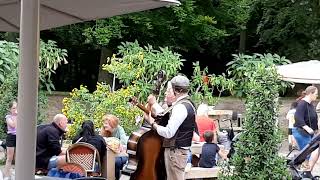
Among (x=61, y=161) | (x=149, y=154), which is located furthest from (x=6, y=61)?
(x=149, y=154)

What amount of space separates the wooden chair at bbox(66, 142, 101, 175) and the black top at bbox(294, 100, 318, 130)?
407cm

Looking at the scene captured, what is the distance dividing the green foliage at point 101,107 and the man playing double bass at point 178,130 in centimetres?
303

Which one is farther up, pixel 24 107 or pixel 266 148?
pixel 24 107

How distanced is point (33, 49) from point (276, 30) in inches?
924

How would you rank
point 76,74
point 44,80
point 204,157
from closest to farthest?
point 204,157, point 44,80, point 76,74

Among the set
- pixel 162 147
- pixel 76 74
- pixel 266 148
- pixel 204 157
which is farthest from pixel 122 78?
pixel 76 74

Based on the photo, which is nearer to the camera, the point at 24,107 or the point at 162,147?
the point at 24,107

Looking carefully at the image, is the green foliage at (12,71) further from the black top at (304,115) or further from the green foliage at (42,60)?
the black top at (304,115)

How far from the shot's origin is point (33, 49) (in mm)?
4074

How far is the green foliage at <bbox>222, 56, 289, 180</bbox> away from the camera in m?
6.28

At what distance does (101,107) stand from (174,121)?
12.1ft

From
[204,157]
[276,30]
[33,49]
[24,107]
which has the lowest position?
[204,157]

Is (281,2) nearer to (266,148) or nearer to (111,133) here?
(111,133)

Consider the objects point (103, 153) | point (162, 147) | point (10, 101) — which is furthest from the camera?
point (10, 101)
